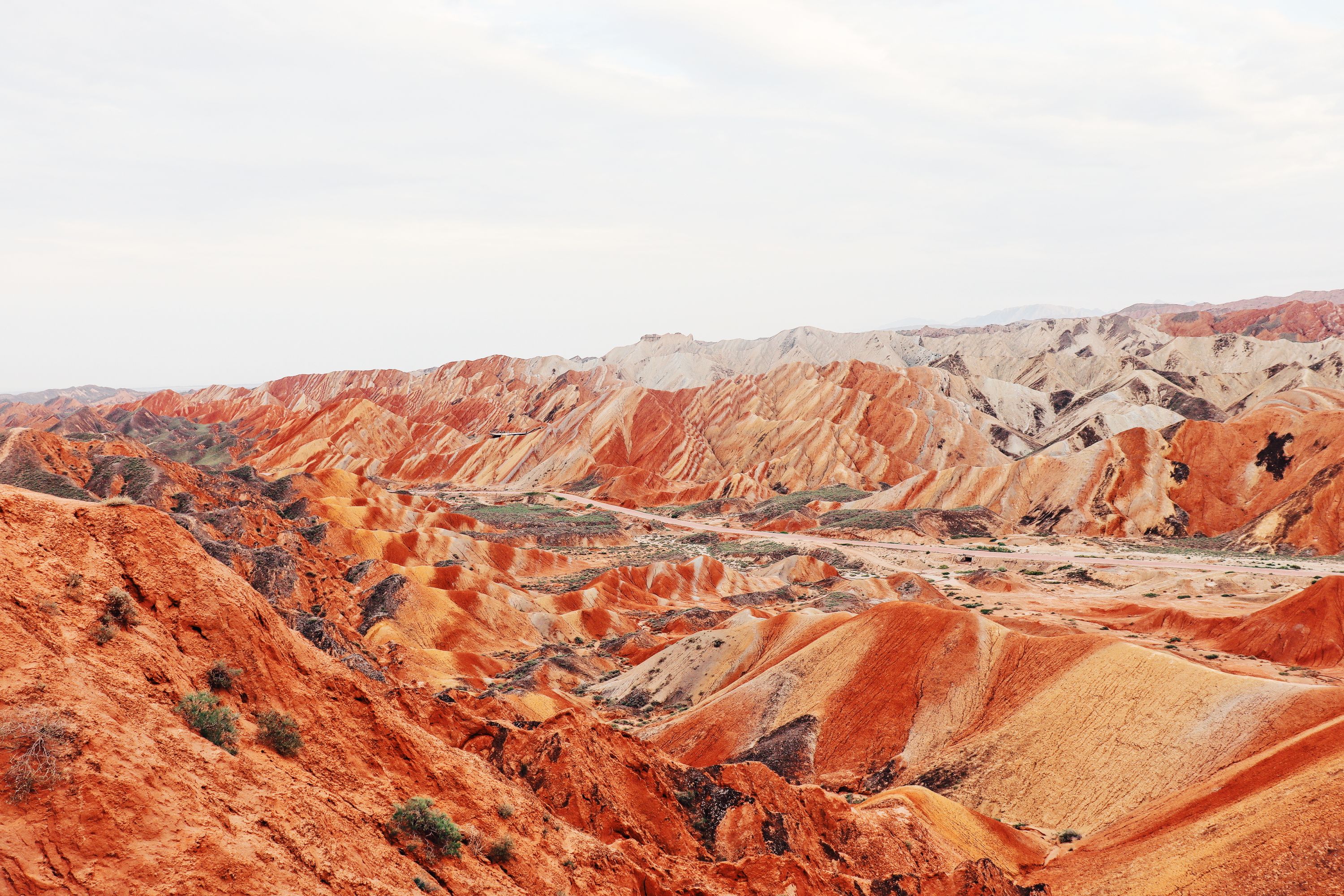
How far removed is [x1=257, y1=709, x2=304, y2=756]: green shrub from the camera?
1030 cm

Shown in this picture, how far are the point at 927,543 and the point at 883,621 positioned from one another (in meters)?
47.1

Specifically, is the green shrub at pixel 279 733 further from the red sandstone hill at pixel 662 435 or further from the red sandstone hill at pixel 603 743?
the red sandstone hill at pixel 662 435

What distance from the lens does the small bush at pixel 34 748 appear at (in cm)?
694

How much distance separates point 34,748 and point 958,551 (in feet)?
236

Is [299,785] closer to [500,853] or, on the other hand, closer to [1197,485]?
[500,853]

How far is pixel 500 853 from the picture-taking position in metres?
11.3

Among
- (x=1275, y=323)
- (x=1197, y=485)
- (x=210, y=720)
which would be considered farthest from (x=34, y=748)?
(x=1275, y=323)

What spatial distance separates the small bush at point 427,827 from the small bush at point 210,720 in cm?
238

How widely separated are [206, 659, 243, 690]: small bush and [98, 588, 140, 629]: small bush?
47.0 inches

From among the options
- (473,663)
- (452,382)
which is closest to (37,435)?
(473,663)

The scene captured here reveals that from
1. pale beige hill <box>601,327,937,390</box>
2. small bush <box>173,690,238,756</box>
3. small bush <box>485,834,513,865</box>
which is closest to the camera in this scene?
small bush <box>173,690,238,756</box>

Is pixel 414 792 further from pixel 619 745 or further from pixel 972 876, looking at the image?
pixel 972 876

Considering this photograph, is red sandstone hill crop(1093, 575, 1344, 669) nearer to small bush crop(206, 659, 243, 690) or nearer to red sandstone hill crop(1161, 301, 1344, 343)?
small bush crop(206, 659, 243, 690)

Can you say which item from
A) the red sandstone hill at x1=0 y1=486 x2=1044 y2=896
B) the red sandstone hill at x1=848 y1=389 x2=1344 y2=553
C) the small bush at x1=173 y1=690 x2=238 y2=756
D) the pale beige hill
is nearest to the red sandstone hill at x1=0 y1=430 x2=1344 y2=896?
the red sandstone hill at x1=0 y1=486 x2=1044 y2=896
